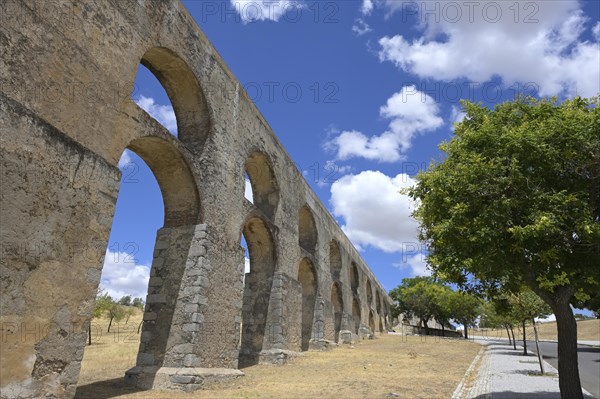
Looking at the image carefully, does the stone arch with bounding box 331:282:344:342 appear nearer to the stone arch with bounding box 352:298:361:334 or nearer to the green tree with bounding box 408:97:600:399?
the stone arch with bounding box 352:298:361:334

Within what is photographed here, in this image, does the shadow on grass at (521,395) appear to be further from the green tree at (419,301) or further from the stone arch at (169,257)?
the green tree at (419,301)

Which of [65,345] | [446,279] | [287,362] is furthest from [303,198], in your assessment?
[65,345]

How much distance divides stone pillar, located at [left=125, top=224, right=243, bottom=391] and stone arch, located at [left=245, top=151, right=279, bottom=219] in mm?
5455

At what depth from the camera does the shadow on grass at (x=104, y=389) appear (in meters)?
7.87

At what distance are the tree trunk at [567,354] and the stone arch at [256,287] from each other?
9.18 meters

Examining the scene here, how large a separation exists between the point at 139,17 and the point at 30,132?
4.03m

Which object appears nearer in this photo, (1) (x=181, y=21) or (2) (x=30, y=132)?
(2) (x=30, y=132)

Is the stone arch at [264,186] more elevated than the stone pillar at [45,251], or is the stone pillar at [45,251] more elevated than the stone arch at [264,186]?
the stone arch at [264,186]

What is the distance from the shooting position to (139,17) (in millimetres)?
8617

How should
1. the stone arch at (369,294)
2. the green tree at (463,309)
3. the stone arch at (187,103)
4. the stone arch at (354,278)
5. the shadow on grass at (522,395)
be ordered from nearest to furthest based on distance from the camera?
the shadow on grass at (522,395) < the stone arch at (187,103) < the stone arch at (354,278) < the stone arch at (369,294) < the green tree at (463,309)

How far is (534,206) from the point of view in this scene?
6703 millimetres

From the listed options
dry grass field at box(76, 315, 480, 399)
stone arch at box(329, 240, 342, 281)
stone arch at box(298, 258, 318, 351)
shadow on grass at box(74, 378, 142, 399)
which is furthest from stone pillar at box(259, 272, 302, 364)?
stone arch at box(329, 240, 342, 281)

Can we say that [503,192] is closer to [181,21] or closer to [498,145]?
[498,145]

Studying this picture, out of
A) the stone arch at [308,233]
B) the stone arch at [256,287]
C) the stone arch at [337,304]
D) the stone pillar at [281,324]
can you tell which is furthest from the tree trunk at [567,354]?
the stone arch at [337,304]
